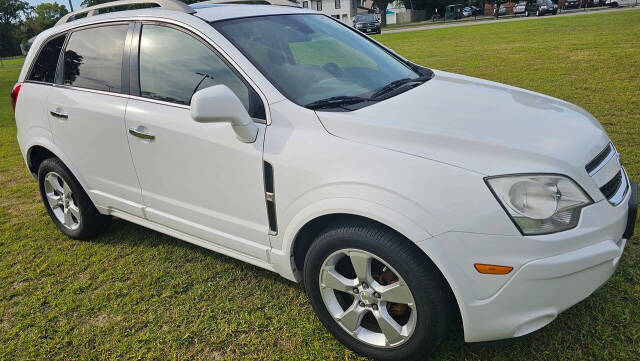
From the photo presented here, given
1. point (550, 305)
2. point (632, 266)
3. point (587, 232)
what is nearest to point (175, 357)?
point (550, 305)

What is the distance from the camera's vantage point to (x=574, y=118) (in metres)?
2.46

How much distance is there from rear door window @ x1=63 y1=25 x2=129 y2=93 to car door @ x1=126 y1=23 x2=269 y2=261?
0.73 feet

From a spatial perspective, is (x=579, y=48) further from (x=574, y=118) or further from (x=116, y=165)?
(x=116, y=165)

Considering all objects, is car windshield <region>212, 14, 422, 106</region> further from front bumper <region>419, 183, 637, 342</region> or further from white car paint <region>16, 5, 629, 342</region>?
front bumper <region>419, 183, 637, 342</region>

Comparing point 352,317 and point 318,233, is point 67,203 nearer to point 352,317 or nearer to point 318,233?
point 318,233

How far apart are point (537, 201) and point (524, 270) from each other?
290mm

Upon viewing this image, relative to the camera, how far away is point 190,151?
2.70m

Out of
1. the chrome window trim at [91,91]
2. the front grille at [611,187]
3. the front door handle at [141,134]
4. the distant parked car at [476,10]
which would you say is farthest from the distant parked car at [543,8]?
the front door handle at [141,134]

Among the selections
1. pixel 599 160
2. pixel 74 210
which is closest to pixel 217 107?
pixel 599 160

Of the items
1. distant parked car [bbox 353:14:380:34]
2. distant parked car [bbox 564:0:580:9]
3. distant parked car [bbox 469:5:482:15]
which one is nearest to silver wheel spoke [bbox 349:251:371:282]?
distant parked car [bbox 353:14:380:34]

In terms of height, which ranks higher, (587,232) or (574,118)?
(574,118)

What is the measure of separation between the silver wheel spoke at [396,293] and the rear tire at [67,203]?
2665 mm

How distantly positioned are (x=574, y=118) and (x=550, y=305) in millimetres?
1091

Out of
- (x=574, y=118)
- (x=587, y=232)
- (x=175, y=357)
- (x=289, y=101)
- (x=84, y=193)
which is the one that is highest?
(x=289, y=101)
